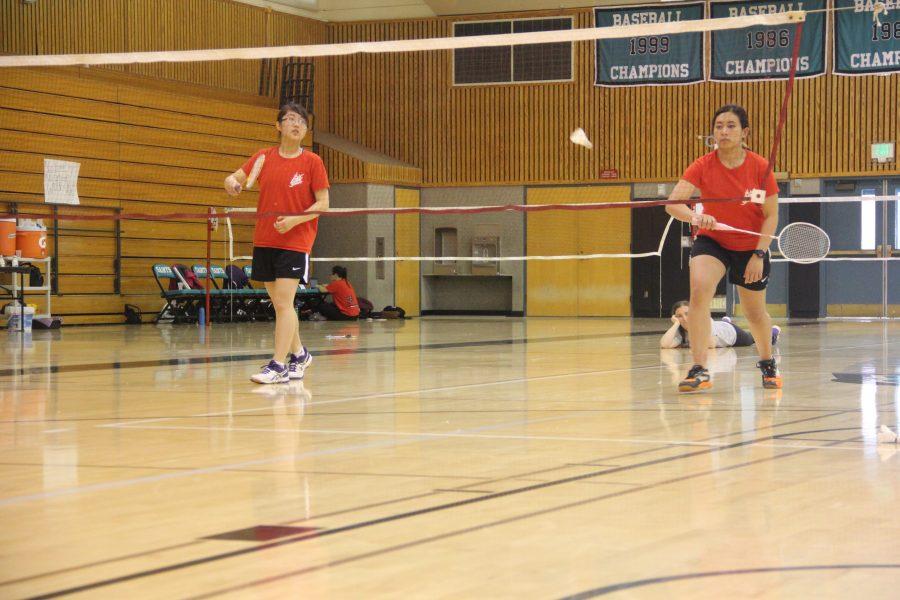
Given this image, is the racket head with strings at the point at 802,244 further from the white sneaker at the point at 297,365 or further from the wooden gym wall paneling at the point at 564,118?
the wooden gym wall paneling at the point at 564,118

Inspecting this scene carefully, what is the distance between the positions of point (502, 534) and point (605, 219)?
22.3 meters

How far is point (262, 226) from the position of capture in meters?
8.13

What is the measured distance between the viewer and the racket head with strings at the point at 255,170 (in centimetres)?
804

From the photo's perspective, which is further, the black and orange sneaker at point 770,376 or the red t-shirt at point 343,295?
the red t-shirt at point 343,295

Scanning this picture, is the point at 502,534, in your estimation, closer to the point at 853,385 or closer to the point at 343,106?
the point at 853,385

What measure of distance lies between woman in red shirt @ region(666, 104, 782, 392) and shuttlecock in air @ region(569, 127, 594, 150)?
15.4 m

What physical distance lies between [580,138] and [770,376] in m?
16.5

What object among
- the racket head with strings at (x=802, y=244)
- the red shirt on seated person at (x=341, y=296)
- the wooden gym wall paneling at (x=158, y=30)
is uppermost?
the wooden gym wall paneling at (x=158, y=30)

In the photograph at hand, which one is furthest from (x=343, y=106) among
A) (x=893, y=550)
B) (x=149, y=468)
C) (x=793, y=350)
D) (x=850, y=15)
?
(x=893, y=550)

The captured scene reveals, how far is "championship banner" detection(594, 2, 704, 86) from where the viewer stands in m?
23.7

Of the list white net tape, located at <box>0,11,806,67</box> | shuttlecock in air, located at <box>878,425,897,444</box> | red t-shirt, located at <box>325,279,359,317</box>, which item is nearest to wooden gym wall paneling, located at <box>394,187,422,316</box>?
red t-shirt, located at <box>325,279,359,317</box>

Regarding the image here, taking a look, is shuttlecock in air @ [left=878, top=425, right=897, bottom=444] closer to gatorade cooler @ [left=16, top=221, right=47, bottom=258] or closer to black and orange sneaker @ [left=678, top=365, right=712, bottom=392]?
black and orange sneaker @ [left=678, top=365, right=712, bottom=392]

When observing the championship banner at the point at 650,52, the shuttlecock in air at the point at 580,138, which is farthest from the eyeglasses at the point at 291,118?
the championship banner at the point at 650,52

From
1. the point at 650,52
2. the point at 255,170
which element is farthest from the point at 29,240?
the point at 650,52
